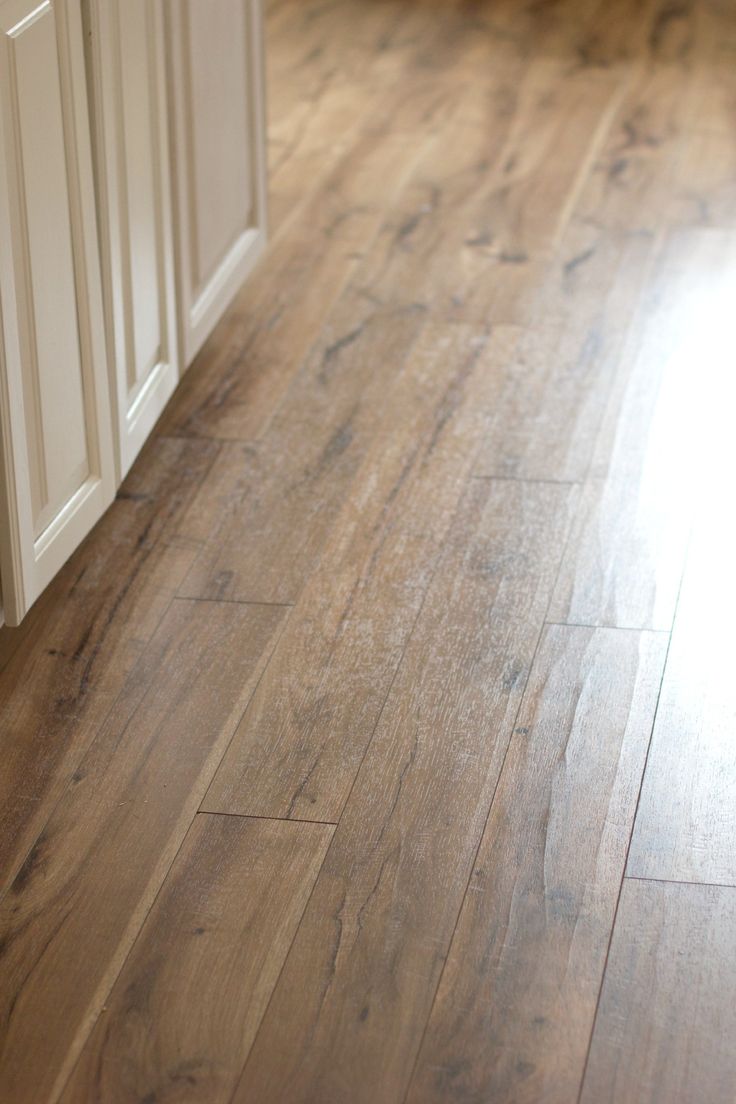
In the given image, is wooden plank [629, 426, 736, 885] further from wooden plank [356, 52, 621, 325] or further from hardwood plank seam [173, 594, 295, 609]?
wooden plank [356, 52, 621, 325]

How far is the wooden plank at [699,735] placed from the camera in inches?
66.3

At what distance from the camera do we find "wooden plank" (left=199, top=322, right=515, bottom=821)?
5.95ft

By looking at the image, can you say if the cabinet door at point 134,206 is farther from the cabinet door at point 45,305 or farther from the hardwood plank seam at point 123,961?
the hardwood plank seam at point 123,961

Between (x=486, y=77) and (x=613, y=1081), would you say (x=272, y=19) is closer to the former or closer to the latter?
(x=486, y=77)

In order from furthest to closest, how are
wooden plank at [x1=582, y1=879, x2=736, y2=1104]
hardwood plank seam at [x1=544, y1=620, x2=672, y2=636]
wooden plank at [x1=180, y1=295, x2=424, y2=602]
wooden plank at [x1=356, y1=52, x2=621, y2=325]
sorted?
wooden plank at [x1=356, y1=52, x2=621, y2=325], wooden plank at [x1=180, y1=295, x2=424, y2=602], hardwood plank seam at [x1=544, y1=620, x2=672, y2=636], wooden plank at [x1=582, y1=879, x2=736, y2=1104]

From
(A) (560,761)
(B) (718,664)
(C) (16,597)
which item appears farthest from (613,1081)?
(C) (16,597)

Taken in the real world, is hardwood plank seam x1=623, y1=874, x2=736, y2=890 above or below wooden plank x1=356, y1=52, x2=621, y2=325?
above

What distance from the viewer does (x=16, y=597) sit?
192 cm

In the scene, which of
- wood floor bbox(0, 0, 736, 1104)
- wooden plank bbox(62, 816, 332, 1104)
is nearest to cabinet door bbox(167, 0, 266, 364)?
wood floor bbox(0, 0, 736, 1104)

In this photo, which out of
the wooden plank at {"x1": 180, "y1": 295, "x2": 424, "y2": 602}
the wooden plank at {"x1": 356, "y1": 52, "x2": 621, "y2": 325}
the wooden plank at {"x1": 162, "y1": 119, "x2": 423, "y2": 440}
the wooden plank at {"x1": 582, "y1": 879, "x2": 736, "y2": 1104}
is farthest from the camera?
the wooden plank at {"x1": 356, "y1": 52, "x2": 621, "y2": 325}

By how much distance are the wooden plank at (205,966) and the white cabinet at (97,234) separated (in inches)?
18.4

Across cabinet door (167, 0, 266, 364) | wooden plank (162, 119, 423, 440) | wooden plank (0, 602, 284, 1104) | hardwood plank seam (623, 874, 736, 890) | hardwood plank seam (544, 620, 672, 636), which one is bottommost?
wooden plank (162, 119, 423, 440)

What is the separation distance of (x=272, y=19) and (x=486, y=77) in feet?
2.78

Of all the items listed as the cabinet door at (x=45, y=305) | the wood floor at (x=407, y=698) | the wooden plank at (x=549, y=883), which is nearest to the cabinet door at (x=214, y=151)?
the wood floor at (x=407, y=698)
